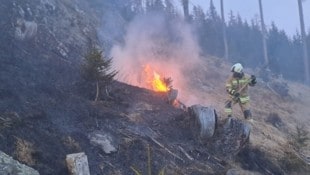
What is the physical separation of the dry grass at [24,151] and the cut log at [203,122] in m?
4.59

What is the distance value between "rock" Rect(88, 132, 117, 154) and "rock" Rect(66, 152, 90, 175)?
125 cm

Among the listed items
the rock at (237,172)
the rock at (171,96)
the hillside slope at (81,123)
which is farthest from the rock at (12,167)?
the rock at (171,96)

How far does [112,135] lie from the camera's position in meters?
9.13

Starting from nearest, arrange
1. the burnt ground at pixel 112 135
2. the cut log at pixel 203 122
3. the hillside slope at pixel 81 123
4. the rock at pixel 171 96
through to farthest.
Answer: the burnt ground at pixel 112 135 → the hillside slope at pixel 81 123 → the cut log at pixel 203 122 → the rock at pixel 171 96

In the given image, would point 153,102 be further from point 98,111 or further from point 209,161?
point 209,161

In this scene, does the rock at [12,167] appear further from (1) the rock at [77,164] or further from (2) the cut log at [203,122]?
(2) the cut log at [203,122]

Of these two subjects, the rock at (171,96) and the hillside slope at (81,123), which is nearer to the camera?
the hillside slope at (81,123)

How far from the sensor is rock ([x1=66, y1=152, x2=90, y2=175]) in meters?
7.07

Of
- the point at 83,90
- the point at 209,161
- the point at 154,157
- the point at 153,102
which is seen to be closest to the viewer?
the point at 154,157

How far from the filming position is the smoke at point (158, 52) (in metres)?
20.3

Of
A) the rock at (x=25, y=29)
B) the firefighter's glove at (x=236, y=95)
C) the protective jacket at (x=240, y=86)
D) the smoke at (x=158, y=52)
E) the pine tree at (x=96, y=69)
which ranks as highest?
the smoke at (x=158, y=52)

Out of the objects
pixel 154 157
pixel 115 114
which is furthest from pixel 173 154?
pixel 115 114

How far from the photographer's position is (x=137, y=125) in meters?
10.1

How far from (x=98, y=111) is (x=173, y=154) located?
2332mm
